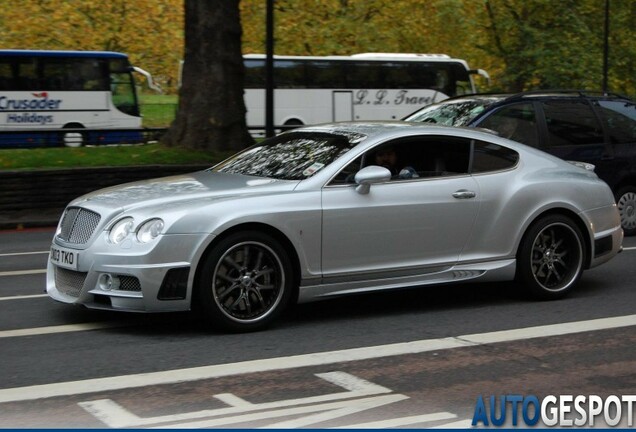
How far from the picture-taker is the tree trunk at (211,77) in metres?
18.0

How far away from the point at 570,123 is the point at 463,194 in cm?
483

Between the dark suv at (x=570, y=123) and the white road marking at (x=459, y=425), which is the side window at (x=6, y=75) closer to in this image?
the dark suv at (x=570, y=123)

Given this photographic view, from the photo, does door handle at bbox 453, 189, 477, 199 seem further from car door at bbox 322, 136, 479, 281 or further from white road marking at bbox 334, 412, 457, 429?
white road marking at bbox 334, 412, 457, 429

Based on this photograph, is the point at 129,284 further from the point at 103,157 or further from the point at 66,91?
the point at 66,91

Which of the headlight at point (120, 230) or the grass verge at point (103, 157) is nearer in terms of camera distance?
the headlight at point (120, 230)

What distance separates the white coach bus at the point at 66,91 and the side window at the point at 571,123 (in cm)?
2233

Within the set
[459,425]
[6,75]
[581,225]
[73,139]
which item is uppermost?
[6,75]

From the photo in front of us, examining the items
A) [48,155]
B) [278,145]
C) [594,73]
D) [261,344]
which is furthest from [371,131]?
[594,73]

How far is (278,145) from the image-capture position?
29.1 feet

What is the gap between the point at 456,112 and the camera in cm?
1275

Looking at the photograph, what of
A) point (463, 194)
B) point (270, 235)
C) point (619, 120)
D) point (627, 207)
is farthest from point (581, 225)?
point (627, 207)

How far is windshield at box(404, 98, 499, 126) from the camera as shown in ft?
40.9

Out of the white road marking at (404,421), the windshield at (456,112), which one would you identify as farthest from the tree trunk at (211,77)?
the white road marking at (404,421)

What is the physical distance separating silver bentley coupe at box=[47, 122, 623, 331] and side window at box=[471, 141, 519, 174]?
1 centimetres
